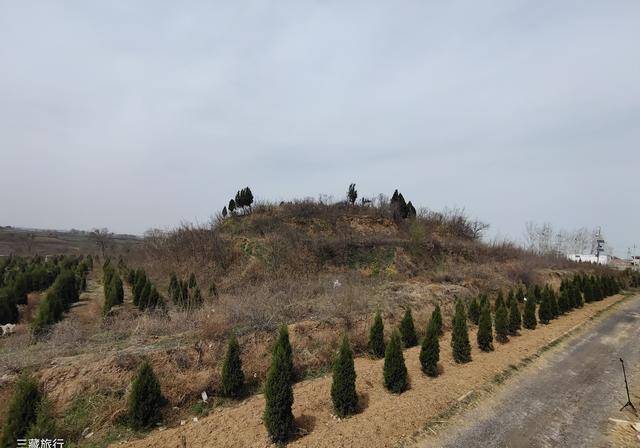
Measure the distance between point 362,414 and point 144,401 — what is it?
3.56 metres

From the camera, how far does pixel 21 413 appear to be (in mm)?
Answer: 4570

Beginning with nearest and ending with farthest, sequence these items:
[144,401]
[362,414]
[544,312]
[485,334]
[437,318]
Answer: [144,401]
[362,414]
[437,318]
[485,334]
[544,312]

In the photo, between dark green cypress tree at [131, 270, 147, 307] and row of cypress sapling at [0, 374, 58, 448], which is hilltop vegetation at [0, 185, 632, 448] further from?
row of cypress sapling at [0, 374, 58, 448]

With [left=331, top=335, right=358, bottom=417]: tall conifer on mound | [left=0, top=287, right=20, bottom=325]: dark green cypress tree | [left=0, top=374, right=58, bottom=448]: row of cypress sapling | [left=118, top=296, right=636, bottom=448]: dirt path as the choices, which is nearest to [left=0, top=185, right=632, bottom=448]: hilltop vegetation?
[left=331, top=335, right=358, bottom=417]: tall conifer on mound

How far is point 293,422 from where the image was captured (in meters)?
5.08

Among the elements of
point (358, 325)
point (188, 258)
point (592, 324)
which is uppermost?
point (188, 258)

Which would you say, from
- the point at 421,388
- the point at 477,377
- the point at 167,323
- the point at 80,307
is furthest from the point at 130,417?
the point at 80,307

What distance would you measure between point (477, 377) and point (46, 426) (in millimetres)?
7457

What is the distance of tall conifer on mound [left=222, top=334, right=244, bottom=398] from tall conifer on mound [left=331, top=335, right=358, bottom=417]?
76.2 inches

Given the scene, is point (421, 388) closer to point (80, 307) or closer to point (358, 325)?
point (358, 325)

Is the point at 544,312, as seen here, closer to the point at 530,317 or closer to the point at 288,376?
the point at 530,317

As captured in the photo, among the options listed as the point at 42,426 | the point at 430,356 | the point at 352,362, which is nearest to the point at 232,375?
the point at 352,362

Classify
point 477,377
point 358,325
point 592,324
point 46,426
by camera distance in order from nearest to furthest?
point 46,426
point 477,377
point 358,325
point 592,324

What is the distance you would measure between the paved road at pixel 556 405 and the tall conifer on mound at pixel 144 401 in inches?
167
